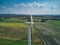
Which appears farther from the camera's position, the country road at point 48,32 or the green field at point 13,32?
the green field at point 13,32

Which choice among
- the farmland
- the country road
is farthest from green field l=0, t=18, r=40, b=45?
the country road

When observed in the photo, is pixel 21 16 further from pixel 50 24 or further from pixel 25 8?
pixel 50 24

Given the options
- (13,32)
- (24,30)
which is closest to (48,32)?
(24,30)

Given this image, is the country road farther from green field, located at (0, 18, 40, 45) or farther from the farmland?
green field, located at (0, 18, 40, 45)

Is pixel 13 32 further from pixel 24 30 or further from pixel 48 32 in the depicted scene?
pixel 48 32

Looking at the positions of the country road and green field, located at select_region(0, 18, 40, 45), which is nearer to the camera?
the country road

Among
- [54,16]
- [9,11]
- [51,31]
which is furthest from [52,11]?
[9,11]

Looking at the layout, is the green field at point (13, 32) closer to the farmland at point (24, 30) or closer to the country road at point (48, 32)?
the farmland at point (24, 30)

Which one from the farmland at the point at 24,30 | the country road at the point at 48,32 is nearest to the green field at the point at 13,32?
the farmland at the point at 24,30
